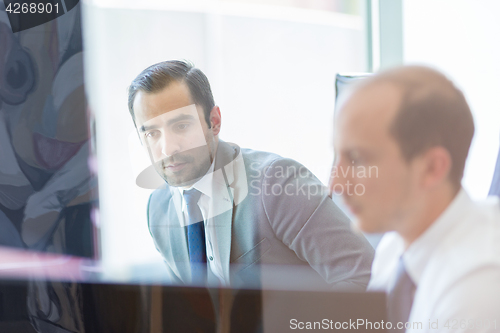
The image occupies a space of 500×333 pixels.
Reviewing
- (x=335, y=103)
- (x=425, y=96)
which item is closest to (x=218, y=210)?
(x=335, y=103)

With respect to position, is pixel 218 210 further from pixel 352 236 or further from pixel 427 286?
pixel 427 286

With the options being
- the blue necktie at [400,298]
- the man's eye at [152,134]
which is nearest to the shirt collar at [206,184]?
the man's eye at [152,134]

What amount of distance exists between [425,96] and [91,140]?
67 centimetres

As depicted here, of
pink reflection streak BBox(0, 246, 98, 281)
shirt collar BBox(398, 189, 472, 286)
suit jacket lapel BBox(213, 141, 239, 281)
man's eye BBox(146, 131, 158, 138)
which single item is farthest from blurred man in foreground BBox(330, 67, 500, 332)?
pink reflection streak BBox(0, 246, 98, 281)

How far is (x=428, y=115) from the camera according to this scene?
24.3 inches

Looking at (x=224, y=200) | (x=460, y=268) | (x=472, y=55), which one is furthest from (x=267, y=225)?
(x=472, y=55)

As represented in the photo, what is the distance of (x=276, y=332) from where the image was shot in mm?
776

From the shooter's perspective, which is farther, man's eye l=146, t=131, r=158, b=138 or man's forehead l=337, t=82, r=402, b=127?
man's eye l=146, t=131, r=158, b=138

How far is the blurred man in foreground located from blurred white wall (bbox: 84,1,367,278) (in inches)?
3.7

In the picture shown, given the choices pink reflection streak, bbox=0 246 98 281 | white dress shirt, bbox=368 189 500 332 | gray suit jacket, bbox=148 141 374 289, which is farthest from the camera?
pink reflection streak, bbox=0 246 98 281

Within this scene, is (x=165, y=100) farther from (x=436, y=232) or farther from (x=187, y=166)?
(x=436, y=232)

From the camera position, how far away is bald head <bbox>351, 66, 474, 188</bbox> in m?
0.62

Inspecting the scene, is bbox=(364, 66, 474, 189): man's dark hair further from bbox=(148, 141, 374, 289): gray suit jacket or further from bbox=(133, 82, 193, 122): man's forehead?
bbox=(133, 82, 193, 122): man's forehead

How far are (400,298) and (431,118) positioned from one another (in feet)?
1.05
